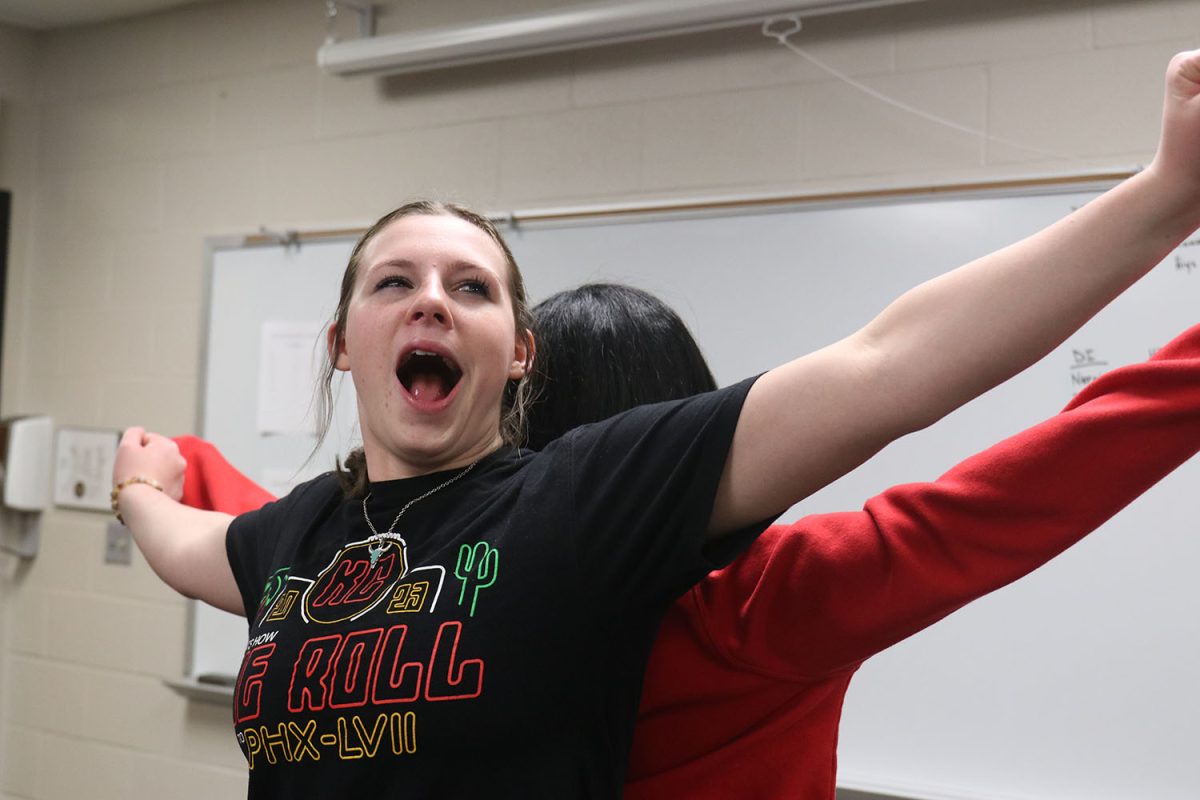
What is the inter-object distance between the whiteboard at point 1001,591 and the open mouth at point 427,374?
3.56 feet

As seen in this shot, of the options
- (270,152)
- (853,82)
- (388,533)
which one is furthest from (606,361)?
(270,152)

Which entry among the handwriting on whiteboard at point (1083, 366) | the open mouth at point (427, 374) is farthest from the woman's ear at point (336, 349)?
the handwriting on whiteboard at point (1083, 366)

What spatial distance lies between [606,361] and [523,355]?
0.09 metres

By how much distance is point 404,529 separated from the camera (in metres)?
0.93

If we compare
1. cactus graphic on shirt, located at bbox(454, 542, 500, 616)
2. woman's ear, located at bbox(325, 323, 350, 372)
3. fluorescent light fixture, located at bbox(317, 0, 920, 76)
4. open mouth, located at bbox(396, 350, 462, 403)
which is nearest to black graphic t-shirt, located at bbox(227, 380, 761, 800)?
cactus graphic on shirt, located at bbox(454, 542, 500, 616)

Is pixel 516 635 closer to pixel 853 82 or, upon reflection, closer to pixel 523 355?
pixel 523 355

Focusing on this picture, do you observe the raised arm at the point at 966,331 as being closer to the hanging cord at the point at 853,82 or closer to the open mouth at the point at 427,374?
the open mouth at the point at 427,374

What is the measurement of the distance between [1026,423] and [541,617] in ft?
4.35

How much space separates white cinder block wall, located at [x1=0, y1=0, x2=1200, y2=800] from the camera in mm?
1913

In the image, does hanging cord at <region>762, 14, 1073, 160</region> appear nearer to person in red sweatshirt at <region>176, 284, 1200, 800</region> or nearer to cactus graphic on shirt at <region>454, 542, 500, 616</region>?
person in red sweatshirt at <region>176, 284, 1200, 800</region>

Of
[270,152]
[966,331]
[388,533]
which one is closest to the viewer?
[966,331]

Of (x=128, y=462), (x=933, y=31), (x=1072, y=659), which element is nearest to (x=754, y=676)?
(x=128, y=462)

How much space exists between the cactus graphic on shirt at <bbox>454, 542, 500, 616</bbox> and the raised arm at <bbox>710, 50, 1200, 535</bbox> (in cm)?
22

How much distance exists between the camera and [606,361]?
40.4 inches
